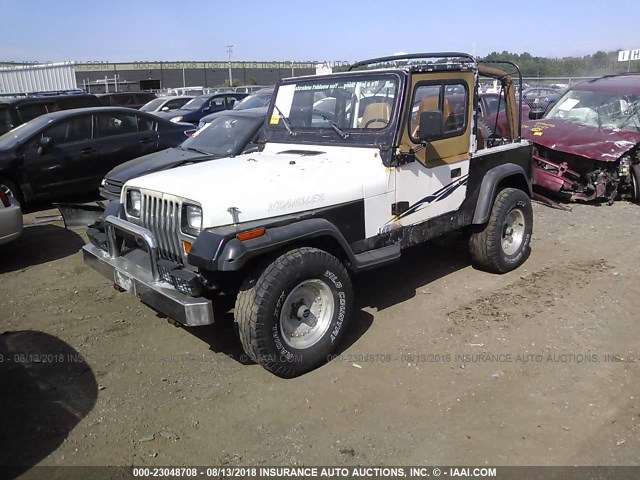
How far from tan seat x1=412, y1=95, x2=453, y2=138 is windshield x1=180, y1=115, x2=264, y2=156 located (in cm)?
358

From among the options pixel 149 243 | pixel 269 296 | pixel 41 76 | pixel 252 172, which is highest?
pixel 41 76

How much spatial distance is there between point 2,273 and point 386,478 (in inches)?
203

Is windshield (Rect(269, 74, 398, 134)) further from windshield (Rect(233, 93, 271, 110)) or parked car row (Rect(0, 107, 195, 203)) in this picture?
windshield (Rect(233, 93, 271, 110))

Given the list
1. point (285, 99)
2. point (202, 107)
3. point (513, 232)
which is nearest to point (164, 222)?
point (285, 99)

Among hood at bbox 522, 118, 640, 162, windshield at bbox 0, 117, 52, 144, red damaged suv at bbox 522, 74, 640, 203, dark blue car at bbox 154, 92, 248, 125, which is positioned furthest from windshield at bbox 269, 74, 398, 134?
dark blue car at bbox 154, 92, 248, 125

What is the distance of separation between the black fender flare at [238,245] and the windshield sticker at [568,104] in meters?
7.94

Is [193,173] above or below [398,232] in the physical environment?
above

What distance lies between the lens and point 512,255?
5.61 meters

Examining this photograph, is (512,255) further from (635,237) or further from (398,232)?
(635,237)

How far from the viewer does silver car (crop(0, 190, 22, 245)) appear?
5.87m

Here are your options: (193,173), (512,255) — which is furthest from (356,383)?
(512,255)

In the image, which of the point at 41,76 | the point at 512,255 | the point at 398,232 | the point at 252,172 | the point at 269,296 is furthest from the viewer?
the point at 41,76

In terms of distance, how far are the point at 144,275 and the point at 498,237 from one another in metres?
3.52

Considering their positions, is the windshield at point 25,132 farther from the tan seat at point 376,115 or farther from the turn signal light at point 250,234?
the turn signal light at point 250,234
